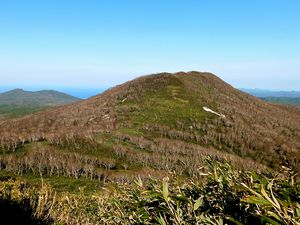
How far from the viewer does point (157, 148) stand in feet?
228

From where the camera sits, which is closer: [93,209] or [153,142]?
[93,209]

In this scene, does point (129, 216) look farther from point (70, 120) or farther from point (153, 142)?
point (70, 120)

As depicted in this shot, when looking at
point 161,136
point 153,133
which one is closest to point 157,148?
point 161,136

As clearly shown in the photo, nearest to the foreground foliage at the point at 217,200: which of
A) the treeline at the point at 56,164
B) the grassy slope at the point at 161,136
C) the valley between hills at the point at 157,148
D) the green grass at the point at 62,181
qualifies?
the valley between hills at the point at 157,148

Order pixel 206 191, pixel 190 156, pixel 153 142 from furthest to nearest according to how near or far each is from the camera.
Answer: pixel 153 142, pixel 190 156, pixel 206 191

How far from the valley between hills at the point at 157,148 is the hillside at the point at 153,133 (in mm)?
223

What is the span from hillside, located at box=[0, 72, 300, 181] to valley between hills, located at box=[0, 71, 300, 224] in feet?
0.73

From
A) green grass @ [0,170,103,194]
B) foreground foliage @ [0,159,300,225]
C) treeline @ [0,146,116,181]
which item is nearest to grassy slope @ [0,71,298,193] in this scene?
green grass @ [0,170,103,194]

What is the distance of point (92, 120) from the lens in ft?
284

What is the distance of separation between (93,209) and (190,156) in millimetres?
61948

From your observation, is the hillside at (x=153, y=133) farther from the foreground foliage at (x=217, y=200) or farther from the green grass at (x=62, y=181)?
the foreground foliage at (x=217, y=200)

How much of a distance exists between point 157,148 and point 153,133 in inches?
283

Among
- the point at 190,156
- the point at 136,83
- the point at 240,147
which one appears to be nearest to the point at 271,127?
the point at 240,147

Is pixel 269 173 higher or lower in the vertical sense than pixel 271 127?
higher
